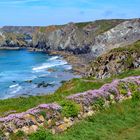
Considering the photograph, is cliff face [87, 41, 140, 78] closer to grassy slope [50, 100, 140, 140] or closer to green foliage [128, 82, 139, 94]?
green foliage [128, 82, 139, 94]

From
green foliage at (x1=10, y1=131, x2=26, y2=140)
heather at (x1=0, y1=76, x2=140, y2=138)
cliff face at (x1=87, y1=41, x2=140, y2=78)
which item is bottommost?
cliff face at (x1=87, y1=41, x2=140, y2=78)

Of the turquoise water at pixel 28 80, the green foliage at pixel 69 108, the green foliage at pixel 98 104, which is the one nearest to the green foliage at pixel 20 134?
the green foliage at pixel 69 108

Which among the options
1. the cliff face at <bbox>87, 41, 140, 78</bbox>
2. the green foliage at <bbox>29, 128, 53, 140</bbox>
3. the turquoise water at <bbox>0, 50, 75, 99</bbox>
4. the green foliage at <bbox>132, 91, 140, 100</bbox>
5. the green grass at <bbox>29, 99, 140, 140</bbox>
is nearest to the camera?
the green foliage at <bbox>29, 128, 53, 140</bbox>

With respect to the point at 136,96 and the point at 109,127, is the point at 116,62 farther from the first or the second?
the point at 109,127

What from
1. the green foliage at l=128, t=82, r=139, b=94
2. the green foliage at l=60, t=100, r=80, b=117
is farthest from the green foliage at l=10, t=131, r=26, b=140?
the green foliage at l=128, t=82, r=139, b=94

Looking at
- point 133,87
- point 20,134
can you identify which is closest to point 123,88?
point 133,87

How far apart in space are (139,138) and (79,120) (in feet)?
12.1

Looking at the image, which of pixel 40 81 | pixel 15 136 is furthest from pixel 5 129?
pixel 40 81

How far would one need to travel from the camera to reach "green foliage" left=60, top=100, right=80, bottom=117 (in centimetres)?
1729

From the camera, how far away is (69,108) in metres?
17.6

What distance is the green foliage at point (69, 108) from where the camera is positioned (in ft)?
56.7

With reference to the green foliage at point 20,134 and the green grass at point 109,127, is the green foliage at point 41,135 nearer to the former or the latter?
the green grass at point 109,127

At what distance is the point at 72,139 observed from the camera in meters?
14.7

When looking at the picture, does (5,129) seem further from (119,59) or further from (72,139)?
(119,59)
